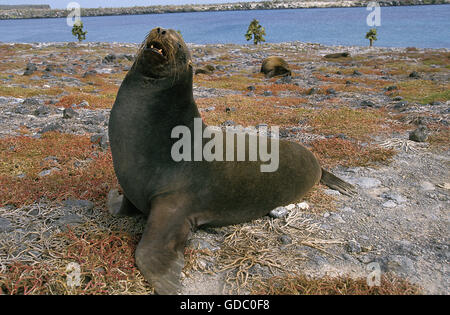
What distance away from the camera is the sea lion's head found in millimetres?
3426

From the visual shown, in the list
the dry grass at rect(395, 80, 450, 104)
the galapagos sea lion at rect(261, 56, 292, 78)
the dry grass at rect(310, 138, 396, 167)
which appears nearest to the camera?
the dry grass at rect(310, 138, 396, 167)

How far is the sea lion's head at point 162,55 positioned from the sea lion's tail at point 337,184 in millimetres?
3098

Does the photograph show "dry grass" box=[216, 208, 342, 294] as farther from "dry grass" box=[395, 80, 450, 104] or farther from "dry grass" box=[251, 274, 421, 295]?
"dry grass" box=[395, 80, 450, 104]

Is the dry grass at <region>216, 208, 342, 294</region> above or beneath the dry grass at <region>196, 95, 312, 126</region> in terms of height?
beneath

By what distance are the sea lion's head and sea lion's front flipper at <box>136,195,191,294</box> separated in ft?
4.32

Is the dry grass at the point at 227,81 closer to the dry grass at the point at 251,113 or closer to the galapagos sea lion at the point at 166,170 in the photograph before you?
the dry grass at the point at 251,113

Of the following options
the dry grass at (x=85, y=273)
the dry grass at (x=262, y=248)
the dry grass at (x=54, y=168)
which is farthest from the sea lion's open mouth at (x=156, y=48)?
the dry grass at (x=54, y=168)

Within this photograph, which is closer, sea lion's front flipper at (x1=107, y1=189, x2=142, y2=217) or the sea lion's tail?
sea lion's front flipper at (x1=107, y1=189, x2=142, y2=217)

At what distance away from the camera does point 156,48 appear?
11.4ft

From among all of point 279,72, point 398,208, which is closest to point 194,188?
point 398,208

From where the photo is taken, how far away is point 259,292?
3.22 m

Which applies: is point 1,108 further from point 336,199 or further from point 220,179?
point 336,199

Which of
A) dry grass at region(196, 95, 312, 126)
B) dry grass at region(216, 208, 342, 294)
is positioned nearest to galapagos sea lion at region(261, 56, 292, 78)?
dry grass at region(196, 95, 312, 126)

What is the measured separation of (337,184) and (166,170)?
9.87ft
